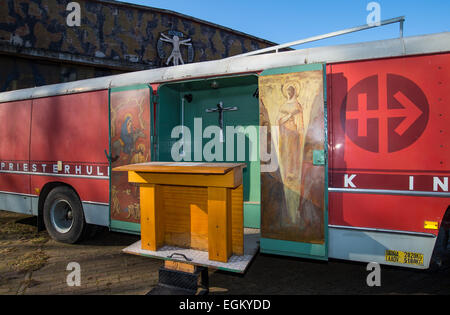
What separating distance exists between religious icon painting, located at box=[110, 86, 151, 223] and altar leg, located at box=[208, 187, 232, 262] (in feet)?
5.37

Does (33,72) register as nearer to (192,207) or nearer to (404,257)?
Answer: (192,207)

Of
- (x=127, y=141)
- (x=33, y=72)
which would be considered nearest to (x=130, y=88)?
(x=127, y=141)

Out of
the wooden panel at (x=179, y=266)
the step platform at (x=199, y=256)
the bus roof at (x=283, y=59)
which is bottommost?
the wooden panel at (x=179, y=266)

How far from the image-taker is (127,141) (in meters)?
4.41

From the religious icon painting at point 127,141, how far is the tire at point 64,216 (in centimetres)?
98

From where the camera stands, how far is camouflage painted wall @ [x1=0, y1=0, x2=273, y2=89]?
10953 millimetres

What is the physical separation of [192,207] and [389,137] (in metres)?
2.40

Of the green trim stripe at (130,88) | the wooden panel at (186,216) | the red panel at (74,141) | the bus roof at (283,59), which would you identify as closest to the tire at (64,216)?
the red panel at (74,141)

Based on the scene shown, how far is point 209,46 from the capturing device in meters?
14.5

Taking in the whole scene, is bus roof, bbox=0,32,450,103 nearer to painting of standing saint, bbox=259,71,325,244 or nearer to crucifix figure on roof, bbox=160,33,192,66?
painting of standing saint, bbox=259,71,325,244

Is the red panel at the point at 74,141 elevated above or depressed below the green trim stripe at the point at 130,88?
below

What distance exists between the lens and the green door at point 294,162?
10.6 ft

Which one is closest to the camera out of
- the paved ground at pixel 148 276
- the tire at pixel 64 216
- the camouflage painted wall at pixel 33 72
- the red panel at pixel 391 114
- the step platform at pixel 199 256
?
the red panel at pixel 391 114

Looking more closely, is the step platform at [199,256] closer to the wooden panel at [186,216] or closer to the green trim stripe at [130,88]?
the wooden panel at [186,216]
